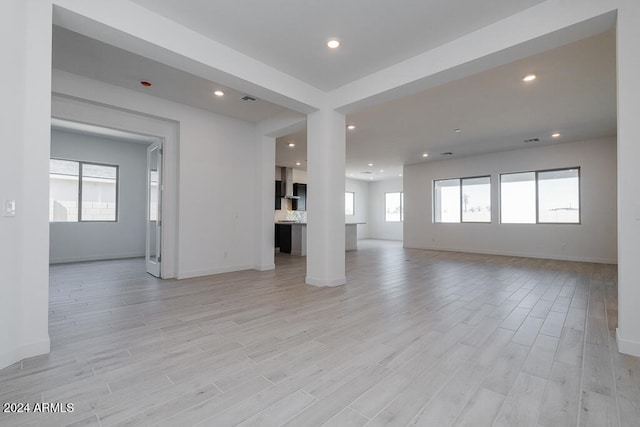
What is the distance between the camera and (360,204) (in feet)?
48.7

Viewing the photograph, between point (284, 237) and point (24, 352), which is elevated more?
point (284, 237)

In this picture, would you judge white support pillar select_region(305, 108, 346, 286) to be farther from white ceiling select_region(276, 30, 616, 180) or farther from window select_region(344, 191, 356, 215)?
→ window select_region(344, 191, 356, 215)

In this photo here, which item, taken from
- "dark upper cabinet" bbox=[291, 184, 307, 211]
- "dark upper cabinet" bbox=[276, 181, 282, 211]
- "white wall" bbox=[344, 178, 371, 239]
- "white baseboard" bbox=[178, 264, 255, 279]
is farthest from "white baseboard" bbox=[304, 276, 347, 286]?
"white wall" bbox=[344, 178, 371, 239]

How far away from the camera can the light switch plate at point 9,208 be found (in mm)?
2066

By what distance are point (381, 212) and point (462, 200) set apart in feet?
18.0

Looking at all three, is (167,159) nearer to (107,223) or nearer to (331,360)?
(107,223)

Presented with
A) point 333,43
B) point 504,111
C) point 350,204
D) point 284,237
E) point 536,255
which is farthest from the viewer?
point 350,204

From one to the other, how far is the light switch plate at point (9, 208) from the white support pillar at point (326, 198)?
3.32 m

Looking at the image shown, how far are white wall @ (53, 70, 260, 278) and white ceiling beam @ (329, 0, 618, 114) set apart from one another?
2886 millimetres

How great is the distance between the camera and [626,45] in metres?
2.30

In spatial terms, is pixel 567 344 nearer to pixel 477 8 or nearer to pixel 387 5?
pixel 477 8

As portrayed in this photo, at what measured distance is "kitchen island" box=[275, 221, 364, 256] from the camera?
28.0 ft

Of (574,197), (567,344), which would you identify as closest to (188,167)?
(567,344)

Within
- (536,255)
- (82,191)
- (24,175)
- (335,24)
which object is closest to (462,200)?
(536,255)
